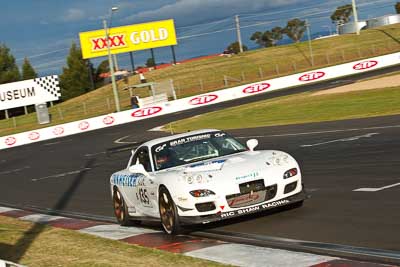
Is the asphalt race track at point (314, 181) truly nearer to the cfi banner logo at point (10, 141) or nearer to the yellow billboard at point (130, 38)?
the cfi banner logo at point (10, 141)

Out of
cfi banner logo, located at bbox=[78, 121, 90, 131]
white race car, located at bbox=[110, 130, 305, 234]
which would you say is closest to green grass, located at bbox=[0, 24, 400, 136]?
cfi banner logo, located at bbox=[78, 121, 90, 131]

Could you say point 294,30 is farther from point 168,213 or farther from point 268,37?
point 168,213

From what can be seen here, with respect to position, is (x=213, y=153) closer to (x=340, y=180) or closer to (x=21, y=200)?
(x=340, y=180)

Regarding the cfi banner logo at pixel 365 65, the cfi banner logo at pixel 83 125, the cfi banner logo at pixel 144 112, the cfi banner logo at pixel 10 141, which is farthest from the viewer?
the cfi banner logo at pixel 365 65

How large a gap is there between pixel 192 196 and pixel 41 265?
6.73ft

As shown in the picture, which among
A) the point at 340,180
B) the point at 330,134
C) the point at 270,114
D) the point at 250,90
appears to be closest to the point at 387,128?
the point at 330,134

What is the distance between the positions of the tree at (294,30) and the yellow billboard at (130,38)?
76755 millimetres

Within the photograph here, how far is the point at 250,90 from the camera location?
54500 millimetres

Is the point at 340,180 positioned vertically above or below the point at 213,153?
below

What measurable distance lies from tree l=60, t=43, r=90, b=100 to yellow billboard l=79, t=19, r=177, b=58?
672 inches

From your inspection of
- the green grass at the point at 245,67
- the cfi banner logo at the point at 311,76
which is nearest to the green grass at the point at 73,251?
the cfi banner logo at the point at 311,76

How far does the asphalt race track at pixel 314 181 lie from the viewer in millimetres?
8625

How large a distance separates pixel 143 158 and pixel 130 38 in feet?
244

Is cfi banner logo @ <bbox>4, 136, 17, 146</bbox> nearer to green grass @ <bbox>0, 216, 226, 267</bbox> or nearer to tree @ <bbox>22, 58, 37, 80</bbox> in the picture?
green grass @ <bbox>0, 216, 226, 267</bbox>
